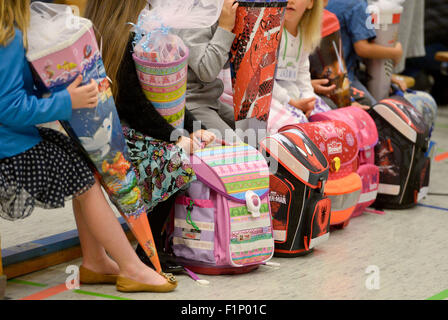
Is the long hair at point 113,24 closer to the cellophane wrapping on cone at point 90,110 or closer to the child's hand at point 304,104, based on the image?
the cellophane wrapping on cone at point 90,110

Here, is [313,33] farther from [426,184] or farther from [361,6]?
[426,184]

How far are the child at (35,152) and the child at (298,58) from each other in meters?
1.29

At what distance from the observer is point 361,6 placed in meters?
4.00

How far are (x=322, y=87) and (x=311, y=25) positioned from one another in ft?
1.33

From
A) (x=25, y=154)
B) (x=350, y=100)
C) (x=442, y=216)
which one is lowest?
(x=442, y=216)

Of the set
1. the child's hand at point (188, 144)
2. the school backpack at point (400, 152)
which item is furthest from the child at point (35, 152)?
the school backpack at point (400, 152)

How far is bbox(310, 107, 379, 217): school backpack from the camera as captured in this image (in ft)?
11.3

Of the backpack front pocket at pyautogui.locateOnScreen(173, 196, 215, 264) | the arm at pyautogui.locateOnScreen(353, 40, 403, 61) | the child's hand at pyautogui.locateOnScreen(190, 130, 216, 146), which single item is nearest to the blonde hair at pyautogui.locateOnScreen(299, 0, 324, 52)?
the arm at pyautogui.locateOnScreen(353, 40, 403, 61)

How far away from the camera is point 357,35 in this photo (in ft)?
13.3

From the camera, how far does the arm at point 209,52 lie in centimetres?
287

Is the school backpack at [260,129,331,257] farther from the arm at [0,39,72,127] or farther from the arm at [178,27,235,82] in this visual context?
the arm at [0,39,72,127]

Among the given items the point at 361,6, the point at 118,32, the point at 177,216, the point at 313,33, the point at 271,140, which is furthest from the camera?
the point at 361,6
